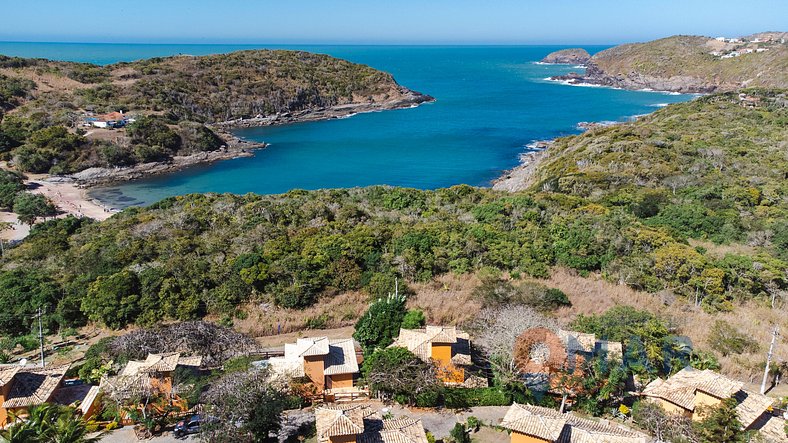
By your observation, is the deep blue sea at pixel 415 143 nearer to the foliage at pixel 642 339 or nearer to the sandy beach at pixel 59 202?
the sandy beach at pixel 59 202

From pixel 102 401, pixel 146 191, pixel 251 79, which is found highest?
pixel 251 79

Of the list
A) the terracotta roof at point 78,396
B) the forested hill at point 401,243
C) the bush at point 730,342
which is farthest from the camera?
the forested hill at point 401,243

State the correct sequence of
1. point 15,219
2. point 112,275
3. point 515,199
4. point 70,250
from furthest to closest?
point 15,219, point 515,199, point 70,250, point 112,275

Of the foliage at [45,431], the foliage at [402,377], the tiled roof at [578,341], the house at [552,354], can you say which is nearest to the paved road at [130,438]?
the foliage at [45,431]

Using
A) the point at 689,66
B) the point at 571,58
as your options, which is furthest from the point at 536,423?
the point at 571,58

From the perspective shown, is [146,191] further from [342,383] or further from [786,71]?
[786,71]

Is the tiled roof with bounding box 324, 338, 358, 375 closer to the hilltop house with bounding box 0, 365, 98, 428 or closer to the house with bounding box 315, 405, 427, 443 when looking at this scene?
the house with bounding box 315, 405, 427, 443

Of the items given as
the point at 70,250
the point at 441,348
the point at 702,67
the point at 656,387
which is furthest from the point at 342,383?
the point at 702,67
